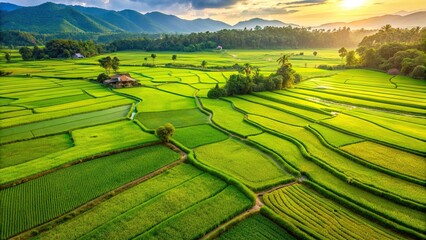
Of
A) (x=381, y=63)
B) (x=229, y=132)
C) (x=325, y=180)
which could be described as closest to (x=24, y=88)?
(x=229, y=132)

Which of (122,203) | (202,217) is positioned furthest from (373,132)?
(122,203)

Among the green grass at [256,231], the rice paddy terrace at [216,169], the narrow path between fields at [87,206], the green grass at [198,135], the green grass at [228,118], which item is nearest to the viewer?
the green grass at [256,231]

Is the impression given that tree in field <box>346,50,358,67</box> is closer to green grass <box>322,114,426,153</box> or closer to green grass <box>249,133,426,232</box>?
green grass <box>322,114,426,153</box>

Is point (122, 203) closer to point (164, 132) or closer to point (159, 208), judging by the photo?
point (159, 208)

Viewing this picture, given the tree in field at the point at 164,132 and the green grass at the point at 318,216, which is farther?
the tree in field at the point at 164,132

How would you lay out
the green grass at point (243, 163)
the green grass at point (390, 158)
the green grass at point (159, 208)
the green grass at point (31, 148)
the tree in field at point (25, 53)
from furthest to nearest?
the tree in field at point (25, 53) → the green grass at point (31, 148) → the green grass at point (390, 158) → the green grass at point (243, 163) → the green grass at point (159, 208)

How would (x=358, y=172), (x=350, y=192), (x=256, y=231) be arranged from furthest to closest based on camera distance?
1. (x=358, y=172)
2. (x=350, y=192)
3. (x=256, y=231)

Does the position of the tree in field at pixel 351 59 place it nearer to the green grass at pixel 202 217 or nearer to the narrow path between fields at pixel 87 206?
the narrow path between fields at pixel 87 206

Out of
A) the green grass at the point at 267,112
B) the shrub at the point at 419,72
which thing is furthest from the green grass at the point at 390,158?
the shrub at the point at 419,72
